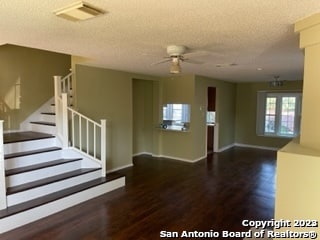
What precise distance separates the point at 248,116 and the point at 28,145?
675cm

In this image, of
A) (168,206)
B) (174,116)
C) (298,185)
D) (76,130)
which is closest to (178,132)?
(174,116)

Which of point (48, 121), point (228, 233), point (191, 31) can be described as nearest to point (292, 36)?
point (191, 31)

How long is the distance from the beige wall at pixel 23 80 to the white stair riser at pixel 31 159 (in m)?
1.56

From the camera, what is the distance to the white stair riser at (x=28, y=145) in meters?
3.88

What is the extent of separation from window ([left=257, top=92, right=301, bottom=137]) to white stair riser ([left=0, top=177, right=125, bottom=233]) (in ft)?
18.8

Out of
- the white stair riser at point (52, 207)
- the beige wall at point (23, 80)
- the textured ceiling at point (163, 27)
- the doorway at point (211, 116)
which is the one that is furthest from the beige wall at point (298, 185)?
the doorway at point (211, 116)

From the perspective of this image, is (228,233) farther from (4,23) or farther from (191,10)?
(4,23)

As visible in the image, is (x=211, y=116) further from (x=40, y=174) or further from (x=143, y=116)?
(x=40, y=174)

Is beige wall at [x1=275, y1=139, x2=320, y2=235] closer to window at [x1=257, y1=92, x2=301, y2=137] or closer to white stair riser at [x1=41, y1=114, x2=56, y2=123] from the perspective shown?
white stair riser at [x1=41, y1=114, x2=56, y2=123]

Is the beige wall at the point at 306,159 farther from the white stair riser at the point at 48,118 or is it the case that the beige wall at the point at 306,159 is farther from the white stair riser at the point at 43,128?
the white stair riser at the point at 48,118

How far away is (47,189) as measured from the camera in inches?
139

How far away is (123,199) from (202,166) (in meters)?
2.56

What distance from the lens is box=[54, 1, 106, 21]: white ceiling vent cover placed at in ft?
5.64

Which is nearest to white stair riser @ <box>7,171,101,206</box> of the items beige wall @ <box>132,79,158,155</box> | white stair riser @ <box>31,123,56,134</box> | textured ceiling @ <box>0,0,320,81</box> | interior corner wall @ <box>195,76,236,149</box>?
white stair riser @ <box>31,123,56,134</box>
